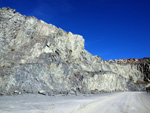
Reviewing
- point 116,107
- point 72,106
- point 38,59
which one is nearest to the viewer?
point 116,107

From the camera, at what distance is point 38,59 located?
32.2 metres

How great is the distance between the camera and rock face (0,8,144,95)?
2456 cm

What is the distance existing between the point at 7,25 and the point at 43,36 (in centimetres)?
1006

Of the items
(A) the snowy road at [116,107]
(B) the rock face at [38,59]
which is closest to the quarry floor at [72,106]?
(A) the snowy road at [116,107]

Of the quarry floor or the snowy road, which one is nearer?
the snowy road

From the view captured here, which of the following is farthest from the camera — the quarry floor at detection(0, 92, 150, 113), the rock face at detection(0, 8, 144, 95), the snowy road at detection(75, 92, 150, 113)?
the rock face at detection(0, 8, 144, 95)

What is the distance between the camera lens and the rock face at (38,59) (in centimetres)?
2456

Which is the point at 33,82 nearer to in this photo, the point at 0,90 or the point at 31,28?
the point at 0,90

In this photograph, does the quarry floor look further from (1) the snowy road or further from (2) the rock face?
(2) the rock face

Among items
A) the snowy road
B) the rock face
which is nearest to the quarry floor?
the snowy road

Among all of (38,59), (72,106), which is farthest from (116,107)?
(38,59)

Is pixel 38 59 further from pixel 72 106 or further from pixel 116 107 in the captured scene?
pixel 116 107

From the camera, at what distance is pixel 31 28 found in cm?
3662

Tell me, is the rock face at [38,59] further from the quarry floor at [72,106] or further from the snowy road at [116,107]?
the snowy road at [116,107]
